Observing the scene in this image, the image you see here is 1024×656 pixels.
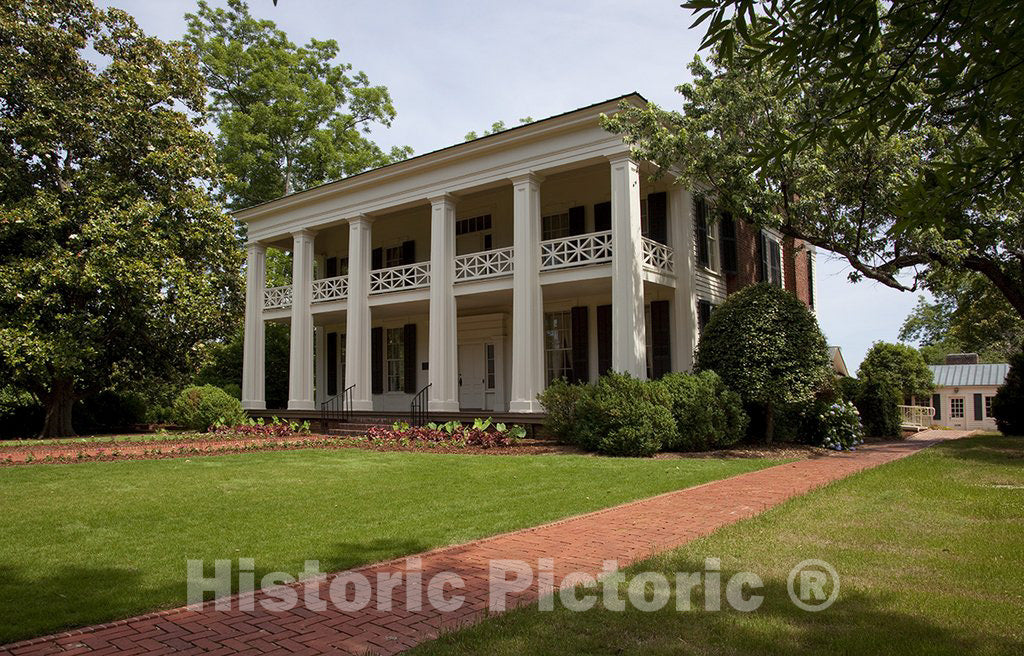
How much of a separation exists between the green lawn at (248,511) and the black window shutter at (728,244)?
8436 mm

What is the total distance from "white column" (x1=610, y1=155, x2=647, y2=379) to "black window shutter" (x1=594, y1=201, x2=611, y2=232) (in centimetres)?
281

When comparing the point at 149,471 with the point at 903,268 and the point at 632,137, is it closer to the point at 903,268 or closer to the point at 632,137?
the point at 632,137

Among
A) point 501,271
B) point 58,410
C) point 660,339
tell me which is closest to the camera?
point 660,339

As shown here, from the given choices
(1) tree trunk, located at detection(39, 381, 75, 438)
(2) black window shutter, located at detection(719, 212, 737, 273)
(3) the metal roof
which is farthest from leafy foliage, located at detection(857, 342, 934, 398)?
(1) tree trunk, located at detection(39, 381, 75, 438)

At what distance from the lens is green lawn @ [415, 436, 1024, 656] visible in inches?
135

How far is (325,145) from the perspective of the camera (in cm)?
3209

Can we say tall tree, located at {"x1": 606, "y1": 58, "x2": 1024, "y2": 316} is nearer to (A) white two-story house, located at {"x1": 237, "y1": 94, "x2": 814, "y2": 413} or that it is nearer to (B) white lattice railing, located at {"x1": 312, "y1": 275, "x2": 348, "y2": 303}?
(A) white two-story house, located at {"x1": 237, "y1": 94, "x2": 814, "y2": 413}

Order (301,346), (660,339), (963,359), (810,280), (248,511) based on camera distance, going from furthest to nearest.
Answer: (963,359) → (810,280) → (301,346) → (660,339) → (248,511)

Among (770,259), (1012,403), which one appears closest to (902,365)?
(1012,403)

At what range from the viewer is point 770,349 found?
13.7 meters

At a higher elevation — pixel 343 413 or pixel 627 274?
pixel 627 274

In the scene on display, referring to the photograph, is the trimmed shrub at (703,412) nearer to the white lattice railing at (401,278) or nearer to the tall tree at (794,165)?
the tall tree at (794,165)

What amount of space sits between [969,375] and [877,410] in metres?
27.5

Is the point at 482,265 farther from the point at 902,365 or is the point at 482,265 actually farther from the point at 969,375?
the point at 969,375
